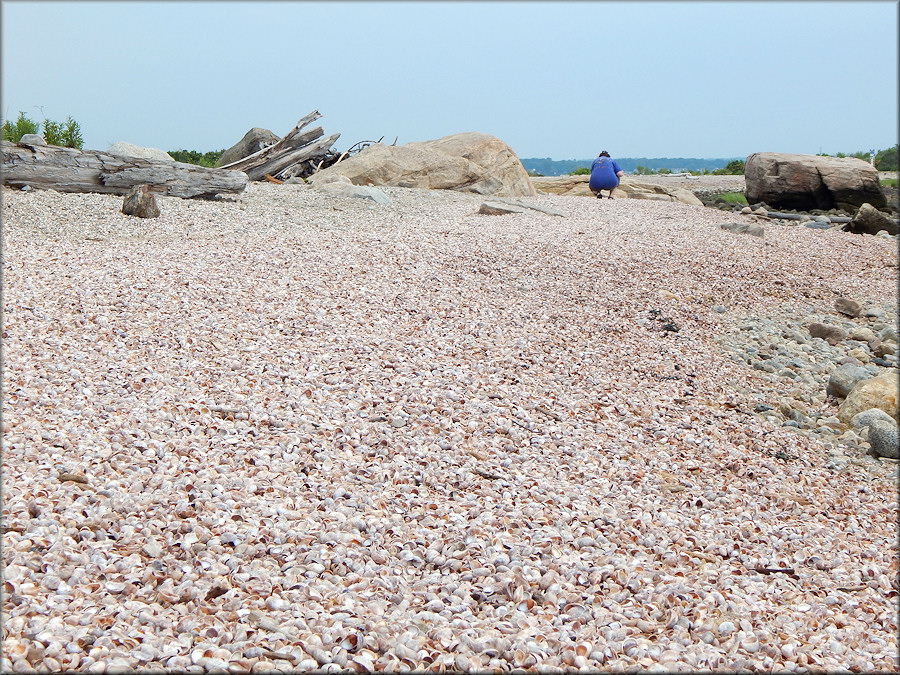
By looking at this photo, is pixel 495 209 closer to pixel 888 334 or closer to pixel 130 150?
pixel 888 334

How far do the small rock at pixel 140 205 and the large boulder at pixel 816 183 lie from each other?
16055mm

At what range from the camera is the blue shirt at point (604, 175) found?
20.0 metres

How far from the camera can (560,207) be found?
55.4ft

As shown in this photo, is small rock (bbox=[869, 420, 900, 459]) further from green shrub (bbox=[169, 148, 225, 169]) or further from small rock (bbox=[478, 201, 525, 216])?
green shrub (bbox=[169, 148, 225, 169])

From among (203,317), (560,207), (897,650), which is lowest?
(897,650)

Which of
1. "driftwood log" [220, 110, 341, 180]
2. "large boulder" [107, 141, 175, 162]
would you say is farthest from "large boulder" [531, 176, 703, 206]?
"large boulder" [107, 141, 175, 162]

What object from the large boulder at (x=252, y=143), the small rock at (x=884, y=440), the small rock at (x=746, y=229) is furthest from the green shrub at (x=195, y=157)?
the small rock at (x=884, y=440)

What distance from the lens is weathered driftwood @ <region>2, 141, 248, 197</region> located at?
11516 millimetres

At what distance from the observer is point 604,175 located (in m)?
20.1

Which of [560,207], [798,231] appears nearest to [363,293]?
[560,207]

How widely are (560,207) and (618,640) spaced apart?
1455 centimetres

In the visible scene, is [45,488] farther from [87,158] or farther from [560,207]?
[560,207]

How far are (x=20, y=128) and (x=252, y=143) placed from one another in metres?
5.79

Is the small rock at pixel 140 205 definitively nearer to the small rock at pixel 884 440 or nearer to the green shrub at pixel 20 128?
the green shrub at pixel 20 128
